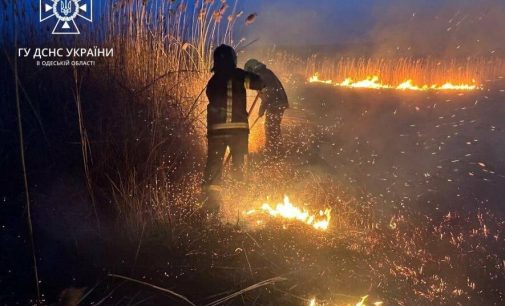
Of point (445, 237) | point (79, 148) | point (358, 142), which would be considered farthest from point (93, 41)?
point (358, 142)

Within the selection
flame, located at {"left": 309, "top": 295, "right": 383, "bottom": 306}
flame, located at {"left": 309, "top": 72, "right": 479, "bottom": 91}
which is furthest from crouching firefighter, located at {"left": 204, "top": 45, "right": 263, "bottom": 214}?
flame, located at {"left": 309, "top": 72, "right": 479, "bottom": 91}

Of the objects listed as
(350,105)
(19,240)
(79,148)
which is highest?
(350,105)

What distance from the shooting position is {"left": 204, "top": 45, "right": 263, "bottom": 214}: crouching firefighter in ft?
16.3

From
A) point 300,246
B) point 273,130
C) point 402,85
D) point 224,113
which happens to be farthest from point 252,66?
point 402,85

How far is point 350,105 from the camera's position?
588 inches

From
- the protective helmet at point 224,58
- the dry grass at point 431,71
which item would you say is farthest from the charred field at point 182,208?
the dry grass at point 431,71

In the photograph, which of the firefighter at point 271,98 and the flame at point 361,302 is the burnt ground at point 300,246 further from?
the firefighter at point 271,98

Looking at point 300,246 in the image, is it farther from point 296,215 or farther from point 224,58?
point 224,58

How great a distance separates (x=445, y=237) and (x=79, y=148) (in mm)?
4774

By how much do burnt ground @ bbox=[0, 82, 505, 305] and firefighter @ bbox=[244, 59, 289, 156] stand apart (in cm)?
98

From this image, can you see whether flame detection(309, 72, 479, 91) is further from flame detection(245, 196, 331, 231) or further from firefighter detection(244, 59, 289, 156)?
flame detection(245, 196, 331, 231)

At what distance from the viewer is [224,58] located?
491 cm

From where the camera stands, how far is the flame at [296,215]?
15.1 feet

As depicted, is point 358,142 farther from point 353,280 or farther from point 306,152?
point 353,280
